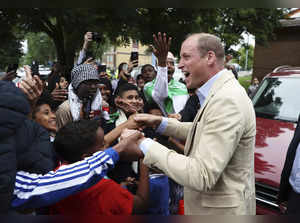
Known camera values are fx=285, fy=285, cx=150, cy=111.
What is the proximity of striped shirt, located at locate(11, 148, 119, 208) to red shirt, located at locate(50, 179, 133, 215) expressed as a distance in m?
0.22

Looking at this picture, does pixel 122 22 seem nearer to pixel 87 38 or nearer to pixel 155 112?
pixel 87 38

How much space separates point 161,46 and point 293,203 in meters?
1.86

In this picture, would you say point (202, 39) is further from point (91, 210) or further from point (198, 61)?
point (91, 210)

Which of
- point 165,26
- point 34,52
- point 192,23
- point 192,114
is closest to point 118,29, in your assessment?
point 165,26

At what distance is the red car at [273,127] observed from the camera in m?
2.91

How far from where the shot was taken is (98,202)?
5.24 ft

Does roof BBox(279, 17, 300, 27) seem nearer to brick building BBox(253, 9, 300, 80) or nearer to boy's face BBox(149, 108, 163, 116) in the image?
brick building BBox(253, 9, 300, 80)

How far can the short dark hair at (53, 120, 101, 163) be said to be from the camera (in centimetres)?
176

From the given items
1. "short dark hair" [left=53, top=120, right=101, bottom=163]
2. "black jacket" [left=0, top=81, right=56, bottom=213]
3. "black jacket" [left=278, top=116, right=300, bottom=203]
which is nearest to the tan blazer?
"short dark hair" [left=53, top=120, right=101, bottom=163]

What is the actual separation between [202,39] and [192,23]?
10334mm

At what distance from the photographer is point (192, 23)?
37.8 ft

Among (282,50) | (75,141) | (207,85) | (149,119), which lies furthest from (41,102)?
(282,50)
